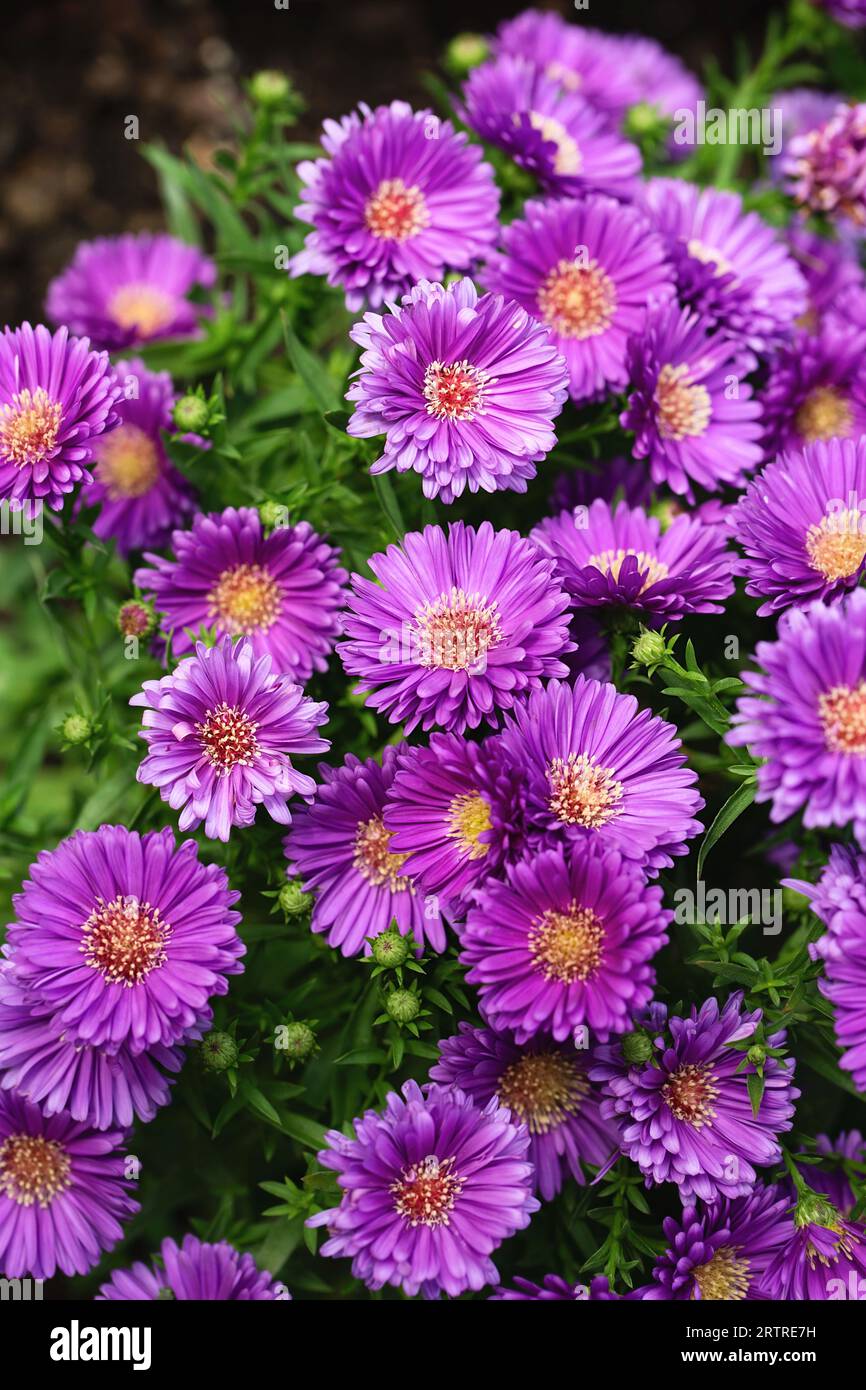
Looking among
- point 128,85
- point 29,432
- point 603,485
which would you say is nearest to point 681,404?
point 603,485

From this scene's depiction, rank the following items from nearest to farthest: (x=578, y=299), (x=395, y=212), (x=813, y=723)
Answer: (x=813, y=723) → (x=395, y=212) → (x=578, y=299)

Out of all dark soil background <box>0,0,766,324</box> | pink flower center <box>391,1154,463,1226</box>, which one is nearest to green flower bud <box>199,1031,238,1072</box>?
pink flower center <box>391,1154,463,1226</box>

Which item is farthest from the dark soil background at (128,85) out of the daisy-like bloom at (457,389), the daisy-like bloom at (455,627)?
the daisy-like bloom at (455,627)

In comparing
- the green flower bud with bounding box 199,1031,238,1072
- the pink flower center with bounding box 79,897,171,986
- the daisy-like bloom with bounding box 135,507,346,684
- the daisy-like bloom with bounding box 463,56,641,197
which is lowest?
the green flower bud with bounding box 199,1031,238,1072

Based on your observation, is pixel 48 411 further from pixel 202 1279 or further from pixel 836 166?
pixel 836 166

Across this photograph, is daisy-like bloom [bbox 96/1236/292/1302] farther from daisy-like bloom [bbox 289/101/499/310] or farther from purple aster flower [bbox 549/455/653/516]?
daisy-like bloom [bbox 289/101/499/310]

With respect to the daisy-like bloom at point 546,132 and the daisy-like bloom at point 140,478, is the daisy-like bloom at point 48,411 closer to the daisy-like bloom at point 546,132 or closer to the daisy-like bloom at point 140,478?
the daisy-like bloom at point 140,478
